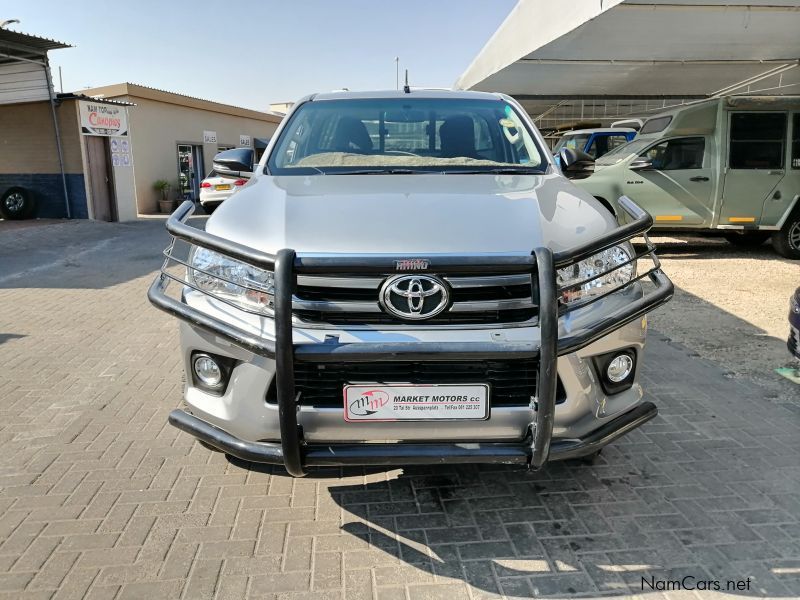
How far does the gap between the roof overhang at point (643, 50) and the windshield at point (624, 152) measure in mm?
1665

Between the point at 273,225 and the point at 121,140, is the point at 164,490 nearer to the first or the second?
the point at 273,225

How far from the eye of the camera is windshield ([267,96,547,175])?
142 inches

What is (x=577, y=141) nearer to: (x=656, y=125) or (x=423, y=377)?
(x=656, y=125)

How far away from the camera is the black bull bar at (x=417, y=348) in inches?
86.9

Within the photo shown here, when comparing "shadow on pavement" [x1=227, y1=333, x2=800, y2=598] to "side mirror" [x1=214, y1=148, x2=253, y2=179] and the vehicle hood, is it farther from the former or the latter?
"side mirror" [x1=214, y1=148, x2=253, y2=179]

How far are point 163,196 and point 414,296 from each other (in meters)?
19.3

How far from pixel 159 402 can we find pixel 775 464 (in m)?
3.74

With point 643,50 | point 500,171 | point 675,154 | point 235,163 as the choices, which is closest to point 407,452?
point 500,171

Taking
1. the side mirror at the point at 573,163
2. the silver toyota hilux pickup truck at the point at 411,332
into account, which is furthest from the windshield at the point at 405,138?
the silver toyota hilux pickup truck at the point at 411,332

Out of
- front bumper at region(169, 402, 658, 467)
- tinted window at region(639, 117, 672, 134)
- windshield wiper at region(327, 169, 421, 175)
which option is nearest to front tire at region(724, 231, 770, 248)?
tinted window at region(639, 117, 672, 134)

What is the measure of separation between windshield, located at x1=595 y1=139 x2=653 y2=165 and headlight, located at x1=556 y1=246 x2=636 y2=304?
7968mm

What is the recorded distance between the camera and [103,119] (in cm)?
1633

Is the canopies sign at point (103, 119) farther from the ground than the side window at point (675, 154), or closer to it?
farther from the ground

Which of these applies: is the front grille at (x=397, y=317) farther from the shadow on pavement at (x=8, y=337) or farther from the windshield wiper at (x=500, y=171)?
the shadow on pavement at (x=8, y=337)
